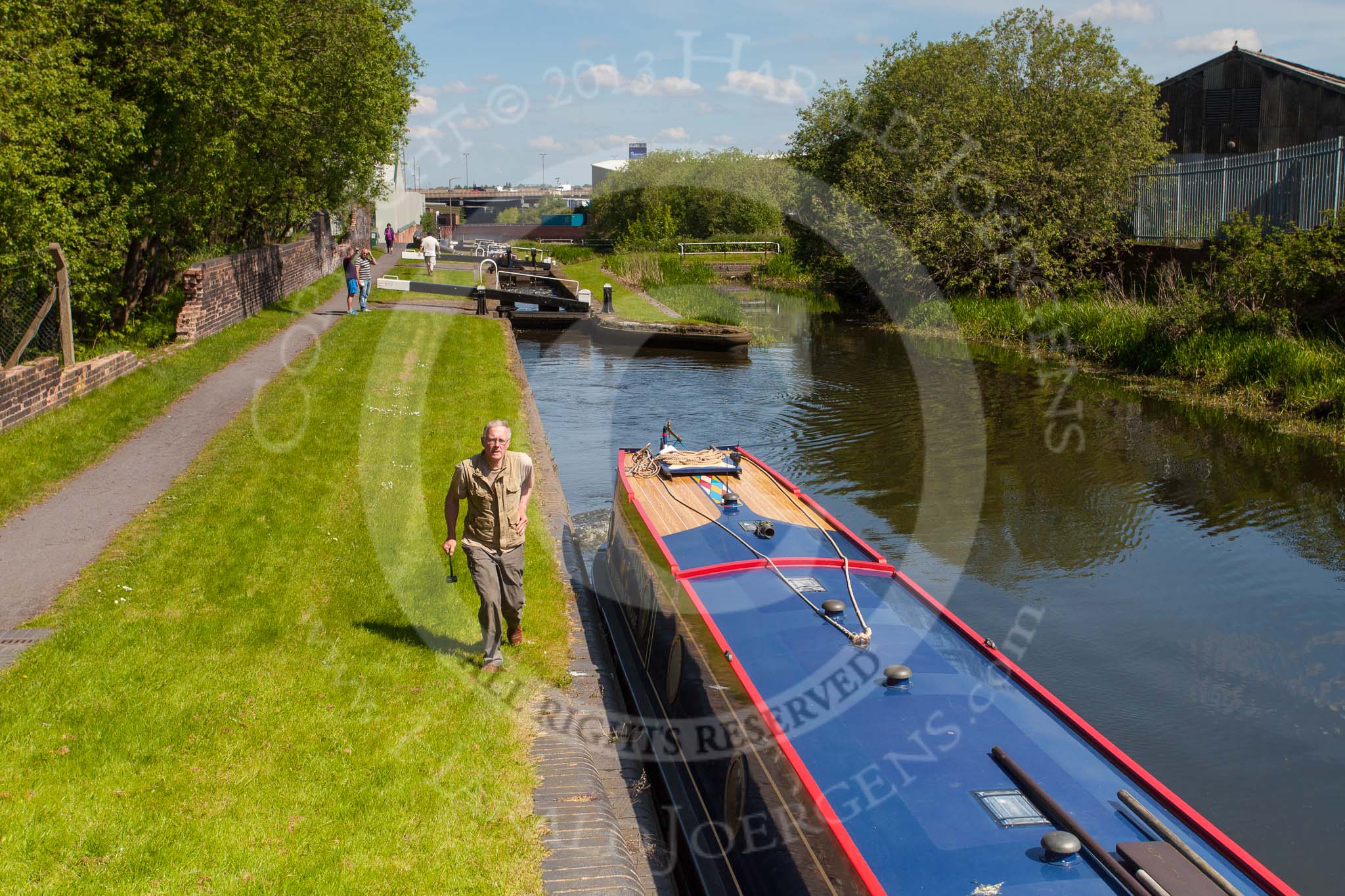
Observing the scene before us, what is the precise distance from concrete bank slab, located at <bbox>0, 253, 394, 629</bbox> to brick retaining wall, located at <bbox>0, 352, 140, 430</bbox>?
1.23 meters

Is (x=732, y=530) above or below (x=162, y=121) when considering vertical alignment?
below

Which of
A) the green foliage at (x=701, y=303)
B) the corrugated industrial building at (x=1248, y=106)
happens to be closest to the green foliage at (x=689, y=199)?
the green foliage at (x=701, y=303)

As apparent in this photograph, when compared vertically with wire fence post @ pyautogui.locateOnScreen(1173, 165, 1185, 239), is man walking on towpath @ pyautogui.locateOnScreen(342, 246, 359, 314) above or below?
below

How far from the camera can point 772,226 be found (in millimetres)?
74062

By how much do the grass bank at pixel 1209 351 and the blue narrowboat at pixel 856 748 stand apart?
1635 centimetres

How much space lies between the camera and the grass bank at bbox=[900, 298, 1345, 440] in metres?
21.7

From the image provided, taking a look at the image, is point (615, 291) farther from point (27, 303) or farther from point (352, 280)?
point (27, 303)

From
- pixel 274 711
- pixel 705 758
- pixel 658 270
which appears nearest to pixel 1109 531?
pixel 705 758

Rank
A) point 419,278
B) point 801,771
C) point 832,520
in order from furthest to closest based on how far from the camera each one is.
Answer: point 419,278, point 832,520, point 801,771

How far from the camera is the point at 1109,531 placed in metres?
15.4

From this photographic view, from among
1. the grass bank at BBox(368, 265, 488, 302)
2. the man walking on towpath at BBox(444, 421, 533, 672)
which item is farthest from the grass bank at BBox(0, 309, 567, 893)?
the grass bank at BBox(368, 265, 488, 302)

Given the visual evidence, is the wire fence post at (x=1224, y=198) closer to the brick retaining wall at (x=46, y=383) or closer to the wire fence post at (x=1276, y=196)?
the wire fence post at (x=1276, y=196)

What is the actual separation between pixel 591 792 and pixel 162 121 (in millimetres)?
17920

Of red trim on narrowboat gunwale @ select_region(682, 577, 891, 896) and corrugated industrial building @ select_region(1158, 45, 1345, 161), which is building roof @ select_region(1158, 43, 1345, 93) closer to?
corrugated industrial building @ select_region(1158, 45, 1345, 161)
